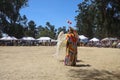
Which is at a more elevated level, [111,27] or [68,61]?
[111,27]

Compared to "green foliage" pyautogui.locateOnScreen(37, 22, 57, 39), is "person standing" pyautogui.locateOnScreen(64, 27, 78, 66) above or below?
below

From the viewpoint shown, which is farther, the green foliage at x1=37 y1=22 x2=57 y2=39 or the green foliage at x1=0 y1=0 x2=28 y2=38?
the green foliage at x1=37 y1=22 x2=57 y2=39

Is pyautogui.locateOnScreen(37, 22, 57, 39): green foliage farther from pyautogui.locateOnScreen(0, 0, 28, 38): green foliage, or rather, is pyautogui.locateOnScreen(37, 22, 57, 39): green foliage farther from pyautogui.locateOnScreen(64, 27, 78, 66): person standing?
pyautogui.locateOnScreen(64, 27, 78, 66): person standing

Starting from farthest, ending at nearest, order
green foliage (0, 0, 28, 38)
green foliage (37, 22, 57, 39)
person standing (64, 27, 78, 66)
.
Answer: green foliage (37, 22, 57, 39), green foliage (0, 0, 28, 38), person standing (64, 27, 78, 66)

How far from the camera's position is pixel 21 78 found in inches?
486

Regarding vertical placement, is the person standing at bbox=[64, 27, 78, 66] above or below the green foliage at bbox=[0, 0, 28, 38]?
below

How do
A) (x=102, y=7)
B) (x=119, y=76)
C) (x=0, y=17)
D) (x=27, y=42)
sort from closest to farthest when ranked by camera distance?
(x=119, y=76)
(x=102, y=7)
(x=0, y=17)
(x=27, y=42)

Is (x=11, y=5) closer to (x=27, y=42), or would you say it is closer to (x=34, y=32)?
(x=27, y=42)

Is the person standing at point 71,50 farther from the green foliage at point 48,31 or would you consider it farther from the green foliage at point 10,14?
the green foliage at point 48,31

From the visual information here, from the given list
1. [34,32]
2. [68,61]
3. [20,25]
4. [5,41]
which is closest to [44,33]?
[34,32]

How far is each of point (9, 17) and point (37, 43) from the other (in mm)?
8331

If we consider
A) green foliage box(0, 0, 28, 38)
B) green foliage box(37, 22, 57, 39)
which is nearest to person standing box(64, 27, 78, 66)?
green foliage box(0, 0, 28, 38)

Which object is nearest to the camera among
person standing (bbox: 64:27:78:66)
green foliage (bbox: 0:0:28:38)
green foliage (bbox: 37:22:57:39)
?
person standing (bbox: 64:27:78:66)

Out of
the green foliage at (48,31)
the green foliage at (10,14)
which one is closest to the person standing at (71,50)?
the green foliage at (10,14)
